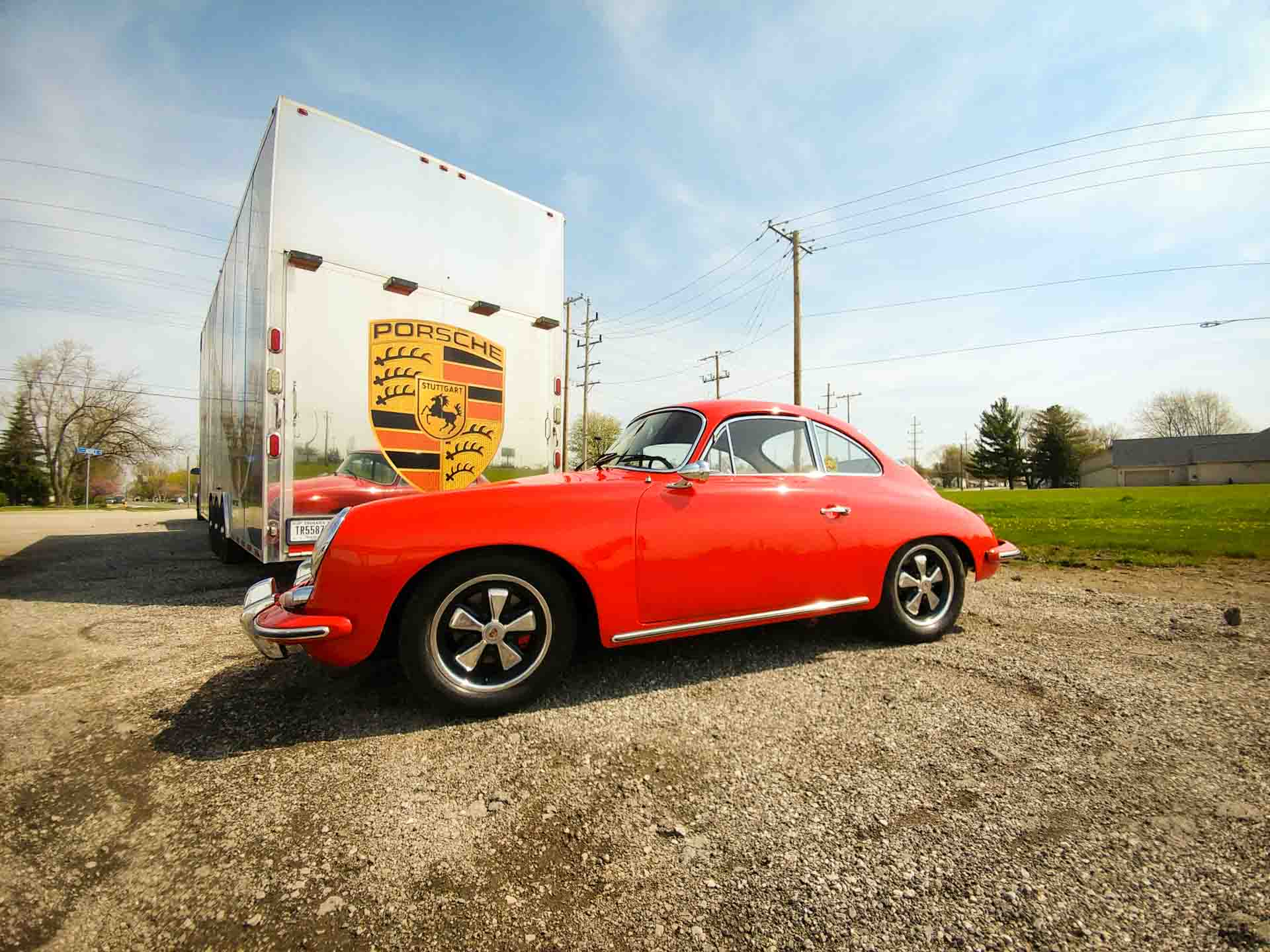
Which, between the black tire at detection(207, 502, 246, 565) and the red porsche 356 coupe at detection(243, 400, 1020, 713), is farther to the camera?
the black tire at detection(207, 502, 246, 565)

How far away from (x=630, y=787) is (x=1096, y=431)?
110 metres

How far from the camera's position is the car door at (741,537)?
9.40 ft

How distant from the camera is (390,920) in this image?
138cm

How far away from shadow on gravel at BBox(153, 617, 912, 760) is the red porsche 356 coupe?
0.26m

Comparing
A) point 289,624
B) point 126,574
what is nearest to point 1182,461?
point 289,624

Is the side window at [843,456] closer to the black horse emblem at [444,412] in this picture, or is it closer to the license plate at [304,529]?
the black horse emblem at [444,412]

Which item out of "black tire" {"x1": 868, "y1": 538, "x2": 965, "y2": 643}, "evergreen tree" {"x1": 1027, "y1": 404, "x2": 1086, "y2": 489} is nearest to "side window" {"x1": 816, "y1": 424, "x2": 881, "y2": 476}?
"black tire" {"x1": 868, "y1": 538, "x2": 965, "y2": 643}

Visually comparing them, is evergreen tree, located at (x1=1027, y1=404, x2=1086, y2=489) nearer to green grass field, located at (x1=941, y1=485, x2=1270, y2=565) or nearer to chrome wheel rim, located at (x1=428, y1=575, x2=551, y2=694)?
green grass field, located at (x1=941, y1=485, x2=1270, y2=565)

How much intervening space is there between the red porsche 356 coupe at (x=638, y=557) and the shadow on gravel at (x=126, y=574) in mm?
3599

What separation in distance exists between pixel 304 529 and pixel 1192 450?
9331cm

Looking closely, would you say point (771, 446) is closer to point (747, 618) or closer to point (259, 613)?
point (747, 618)

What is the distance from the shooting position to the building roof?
61.1 meters

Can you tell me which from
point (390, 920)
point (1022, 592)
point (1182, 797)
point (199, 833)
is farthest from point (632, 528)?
point (1022, 592)

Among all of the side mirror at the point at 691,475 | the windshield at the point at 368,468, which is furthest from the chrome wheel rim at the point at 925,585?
the windshield at the point at 368,468
